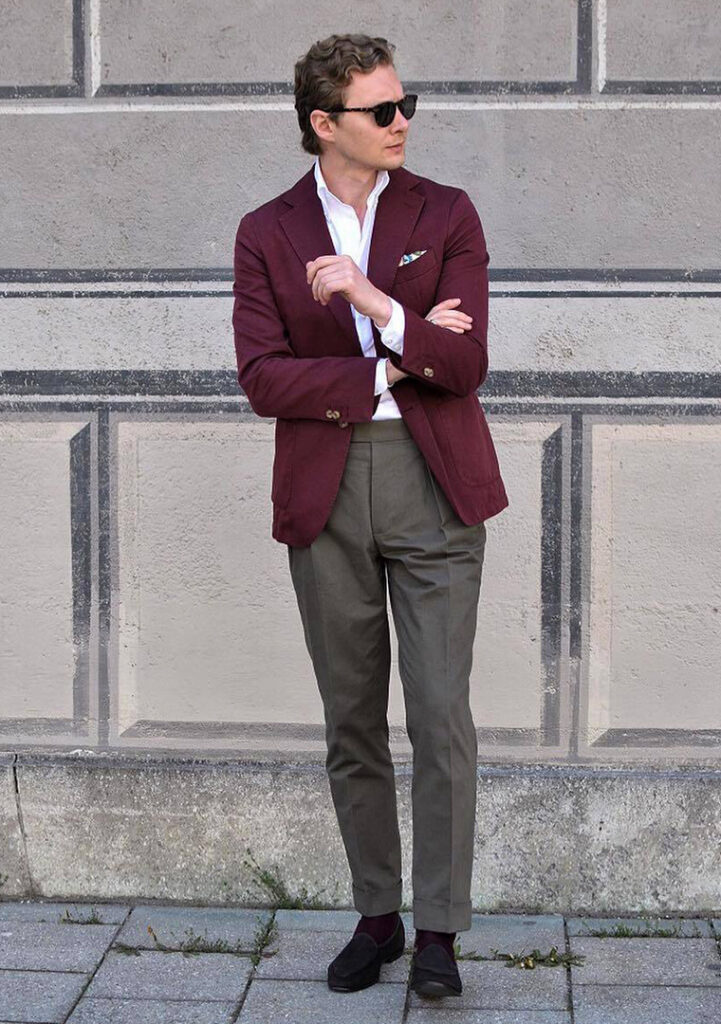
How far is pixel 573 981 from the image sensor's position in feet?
12.3

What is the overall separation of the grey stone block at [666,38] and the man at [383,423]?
96 cm

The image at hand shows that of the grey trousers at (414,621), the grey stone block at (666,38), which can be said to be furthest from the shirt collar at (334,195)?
the grey stone block at (666,38)

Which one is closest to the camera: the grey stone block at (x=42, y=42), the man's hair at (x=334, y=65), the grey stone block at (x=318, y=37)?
the man's hair at (x=334, y=65)

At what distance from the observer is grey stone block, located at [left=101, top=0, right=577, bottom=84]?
164 inches

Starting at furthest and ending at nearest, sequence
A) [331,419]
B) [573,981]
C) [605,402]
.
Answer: [605,402], [573,981], [331,419]

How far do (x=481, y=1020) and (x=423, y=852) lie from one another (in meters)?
0.39

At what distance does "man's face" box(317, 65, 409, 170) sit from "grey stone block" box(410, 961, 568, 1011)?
6.01 ft

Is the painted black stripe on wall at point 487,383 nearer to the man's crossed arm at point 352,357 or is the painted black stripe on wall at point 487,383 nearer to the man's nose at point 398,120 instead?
the man's crossed arm at point 352,357

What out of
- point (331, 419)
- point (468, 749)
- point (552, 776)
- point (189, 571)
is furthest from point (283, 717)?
point (331, 419)

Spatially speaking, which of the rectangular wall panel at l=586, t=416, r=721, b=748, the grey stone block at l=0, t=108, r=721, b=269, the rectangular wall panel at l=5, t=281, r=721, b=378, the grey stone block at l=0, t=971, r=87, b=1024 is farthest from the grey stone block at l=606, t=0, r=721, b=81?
the grey stone block at l=0, t=971, r=87, b=1024

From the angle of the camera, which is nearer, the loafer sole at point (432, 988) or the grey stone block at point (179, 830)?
the loafer sole at point (432, 988)

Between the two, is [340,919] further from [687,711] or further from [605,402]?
[605,402]

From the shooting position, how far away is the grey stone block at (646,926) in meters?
4.10

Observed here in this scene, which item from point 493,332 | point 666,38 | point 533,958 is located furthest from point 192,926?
point 666,38
